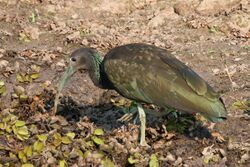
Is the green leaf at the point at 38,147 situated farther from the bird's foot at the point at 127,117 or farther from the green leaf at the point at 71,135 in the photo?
the bird's foot at the point at 127,117

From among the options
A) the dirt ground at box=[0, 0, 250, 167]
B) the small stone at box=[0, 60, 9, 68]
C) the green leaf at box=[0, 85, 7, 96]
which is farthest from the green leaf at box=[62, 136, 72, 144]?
the small stone at box=[0, 60, 9, 68]

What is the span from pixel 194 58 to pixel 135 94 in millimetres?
3573

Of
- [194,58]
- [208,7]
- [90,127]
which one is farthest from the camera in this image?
[208,7]

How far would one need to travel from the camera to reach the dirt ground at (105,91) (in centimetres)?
693

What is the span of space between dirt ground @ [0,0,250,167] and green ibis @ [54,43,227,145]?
598 mm

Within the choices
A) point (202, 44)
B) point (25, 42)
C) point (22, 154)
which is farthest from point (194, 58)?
point (22, 154)

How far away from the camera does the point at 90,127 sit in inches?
290

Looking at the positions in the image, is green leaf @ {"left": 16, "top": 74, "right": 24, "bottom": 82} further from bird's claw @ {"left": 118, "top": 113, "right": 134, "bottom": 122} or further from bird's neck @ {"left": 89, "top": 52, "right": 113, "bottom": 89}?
bird's claw @ {"left": 118, "top": 113, "right": 134, "bottom": 122}

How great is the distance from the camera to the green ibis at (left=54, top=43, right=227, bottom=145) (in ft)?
21.7

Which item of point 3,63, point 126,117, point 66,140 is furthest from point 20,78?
point 66,140

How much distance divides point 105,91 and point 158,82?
227cm

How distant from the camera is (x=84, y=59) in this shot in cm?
757

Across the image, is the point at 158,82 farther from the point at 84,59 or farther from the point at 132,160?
the point at 84,59

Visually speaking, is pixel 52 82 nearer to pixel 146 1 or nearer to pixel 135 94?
pixel 135 94
